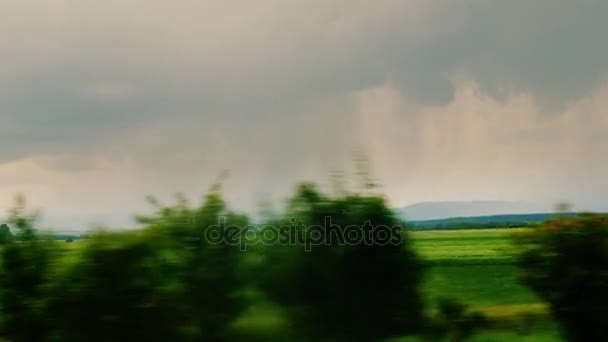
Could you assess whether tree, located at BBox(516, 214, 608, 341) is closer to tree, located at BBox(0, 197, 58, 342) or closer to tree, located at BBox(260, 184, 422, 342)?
tree, located at BBox(260, 184, 422, 342)

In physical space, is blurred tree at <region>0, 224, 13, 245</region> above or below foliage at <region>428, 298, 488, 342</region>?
above

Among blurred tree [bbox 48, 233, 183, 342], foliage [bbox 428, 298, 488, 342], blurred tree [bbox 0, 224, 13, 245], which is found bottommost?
foliage [bbox 428, 298, 488, 342]

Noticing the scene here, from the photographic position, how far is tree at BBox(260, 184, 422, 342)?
7719mm

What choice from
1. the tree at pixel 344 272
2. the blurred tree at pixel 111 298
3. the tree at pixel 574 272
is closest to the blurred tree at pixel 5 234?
the blurred tree at pixel 111 298

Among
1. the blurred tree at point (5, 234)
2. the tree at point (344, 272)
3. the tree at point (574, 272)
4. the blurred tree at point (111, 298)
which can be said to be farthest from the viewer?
the tree at point (574, 272)

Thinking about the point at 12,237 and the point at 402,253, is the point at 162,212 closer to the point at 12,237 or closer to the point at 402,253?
the point at 12,237

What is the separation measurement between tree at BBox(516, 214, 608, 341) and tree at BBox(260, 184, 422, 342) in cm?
189

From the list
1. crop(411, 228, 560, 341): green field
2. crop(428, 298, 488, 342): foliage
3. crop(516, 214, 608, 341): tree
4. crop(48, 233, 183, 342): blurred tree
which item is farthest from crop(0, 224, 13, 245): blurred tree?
crop(516, 214, 608, 341): tree

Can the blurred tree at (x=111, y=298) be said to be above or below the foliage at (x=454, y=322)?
above

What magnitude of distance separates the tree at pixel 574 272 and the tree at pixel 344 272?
1895 mm

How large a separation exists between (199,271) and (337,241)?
5.50ft

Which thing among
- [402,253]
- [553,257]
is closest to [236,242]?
[402,253]

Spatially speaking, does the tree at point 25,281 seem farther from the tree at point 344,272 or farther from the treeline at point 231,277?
the tree at point 344,272

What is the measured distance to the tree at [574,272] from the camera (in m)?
8.30
